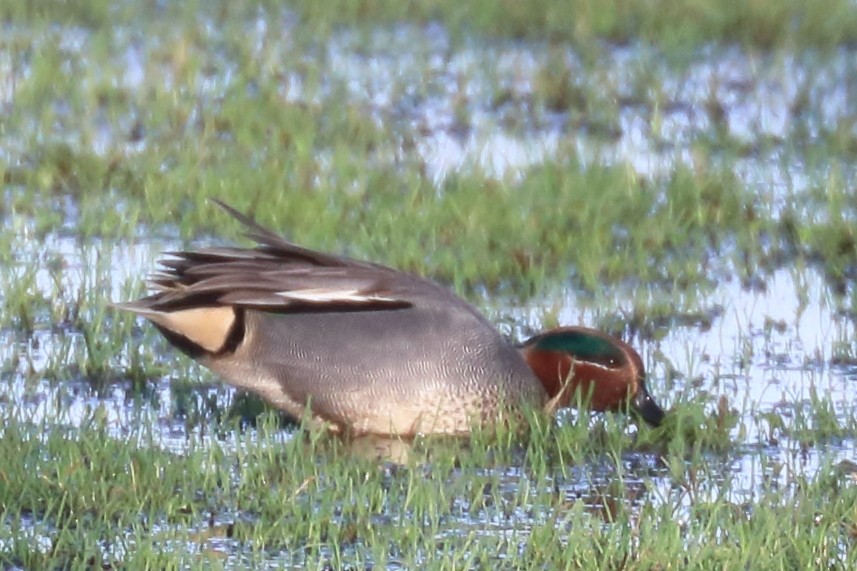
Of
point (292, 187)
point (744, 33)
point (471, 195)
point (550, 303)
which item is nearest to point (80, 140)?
point (292, 187)

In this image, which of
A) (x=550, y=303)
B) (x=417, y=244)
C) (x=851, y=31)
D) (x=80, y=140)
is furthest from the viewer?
(x=851, y=31)

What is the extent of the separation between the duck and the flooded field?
13 centimetres

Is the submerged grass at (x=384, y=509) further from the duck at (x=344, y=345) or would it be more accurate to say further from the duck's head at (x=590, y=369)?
the duck's head at (x=590, y=369)

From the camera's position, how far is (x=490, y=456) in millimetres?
5695

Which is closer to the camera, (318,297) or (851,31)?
(318,297)

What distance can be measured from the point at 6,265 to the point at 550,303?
1.80m

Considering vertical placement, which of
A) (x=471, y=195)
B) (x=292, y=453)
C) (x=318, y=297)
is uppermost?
(x=471, y=195)

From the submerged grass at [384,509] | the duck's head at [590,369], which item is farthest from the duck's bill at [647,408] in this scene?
the submerged grass at [384,509]

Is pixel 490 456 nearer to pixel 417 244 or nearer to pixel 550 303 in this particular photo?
pixel 550 303

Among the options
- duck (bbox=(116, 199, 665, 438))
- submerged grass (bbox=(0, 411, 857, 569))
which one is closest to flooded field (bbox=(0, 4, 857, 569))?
submerged grass (bbox=(0, 411, 857, 569))

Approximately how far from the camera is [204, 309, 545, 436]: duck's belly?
5836 millimetres

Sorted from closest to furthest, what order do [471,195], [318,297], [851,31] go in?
[318,297], [471,195], [851,31]

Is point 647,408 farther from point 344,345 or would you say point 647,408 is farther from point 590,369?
point 344,345

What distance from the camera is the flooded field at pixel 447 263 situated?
16.1ft
